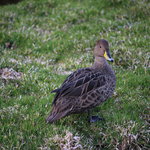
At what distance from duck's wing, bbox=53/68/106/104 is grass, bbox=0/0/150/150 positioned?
23.2 inches

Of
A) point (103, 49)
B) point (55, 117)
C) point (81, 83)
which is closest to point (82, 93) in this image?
point (81, 83)

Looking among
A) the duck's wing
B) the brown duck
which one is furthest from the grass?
the duck's wing

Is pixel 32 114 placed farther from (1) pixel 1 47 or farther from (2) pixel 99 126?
(1) pixel 1 47

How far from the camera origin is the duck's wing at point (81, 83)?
220 inches

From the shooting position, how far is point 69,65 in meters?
8.81

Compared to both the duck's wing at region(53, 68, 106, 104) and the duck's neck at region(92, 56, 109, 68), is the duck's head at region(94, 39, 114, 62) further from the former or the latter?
the duck's wing at region(53, 68, 106, 104)

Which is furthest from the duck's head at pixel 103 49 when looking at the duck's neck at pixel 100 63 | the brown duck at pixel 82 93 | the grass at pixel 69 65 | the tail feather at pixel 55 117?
the tail feather at pixel 55 117

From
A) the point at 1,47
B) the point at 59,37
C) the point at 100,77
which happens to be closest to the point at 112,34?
the point at 59,37

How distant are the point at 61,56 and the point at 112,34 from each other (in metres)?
2.16

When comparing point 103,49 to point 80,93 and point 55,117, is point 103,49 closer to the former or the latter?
point 80,93

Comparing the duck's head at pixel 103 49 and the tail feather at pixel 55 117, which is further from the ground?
the duck's head at pixel 103 49

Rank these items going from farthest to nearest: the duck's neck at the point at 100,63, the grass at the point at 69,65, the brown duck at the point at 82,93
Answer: the duck's neck at the point at 100,63
the brown duck at the point at 82,93
the grass at the point at 69,65

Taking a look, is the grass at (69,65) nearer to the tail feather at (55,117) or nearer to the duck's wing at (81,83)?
the tail feather at (55,117)

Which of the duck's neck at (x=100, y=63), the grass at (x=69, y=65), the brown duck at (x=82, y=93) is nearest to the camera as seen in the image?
the grass at (x=69, y=65)
